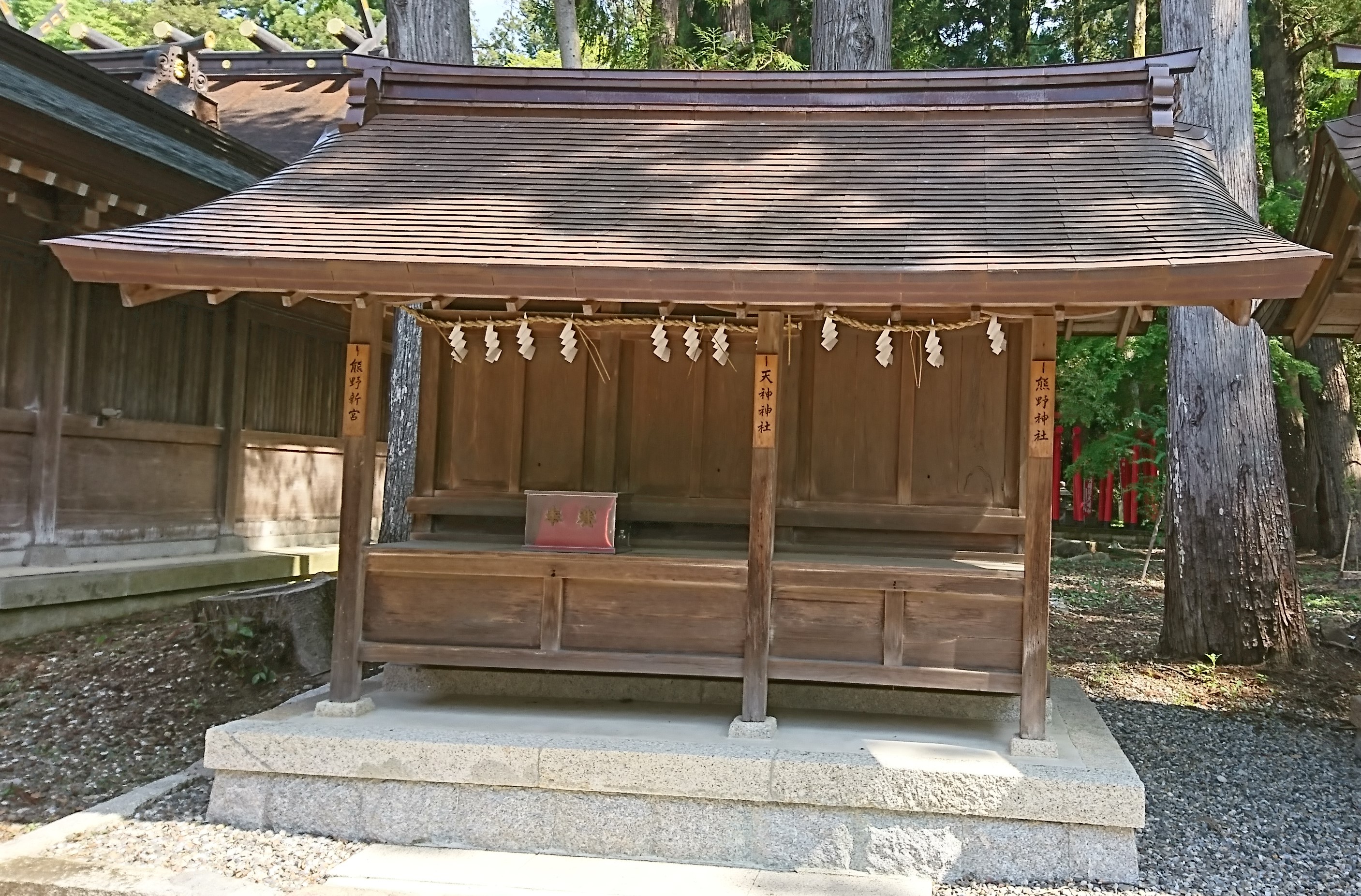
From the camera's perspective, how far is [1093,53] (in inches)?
871

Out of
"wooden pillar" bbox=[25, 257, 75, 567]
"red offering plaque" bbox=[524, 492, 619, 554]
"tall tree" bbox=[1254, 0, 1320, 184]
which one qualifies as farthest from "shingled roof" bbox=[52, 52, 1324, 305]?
"tall tree" bbox=[1254, 0, 1320, 184]

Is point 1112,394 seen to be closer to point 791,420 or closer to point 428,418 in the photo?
point 791,420

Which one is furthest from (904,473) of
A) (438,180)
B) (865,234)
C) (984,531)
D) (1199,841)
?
(438,180)

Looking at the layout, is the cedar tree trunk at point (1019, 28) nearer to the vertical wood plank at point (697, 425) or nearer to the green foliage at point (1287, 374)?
the green foliage at point (1287, 374)

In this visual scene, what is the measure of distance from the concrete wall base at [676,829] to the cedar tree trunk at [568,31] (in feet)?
40.3

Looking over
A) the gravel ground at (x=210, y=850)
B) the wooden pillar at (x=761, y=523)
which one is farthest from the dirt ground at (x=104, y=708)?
the wooden pillar at (x=761, y=523)

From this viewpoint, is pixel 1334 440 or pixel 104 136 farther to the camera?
pixel 1334 440

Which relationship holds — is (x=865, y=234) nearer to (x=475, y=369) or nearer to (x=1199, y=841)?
(x=475, y=369)

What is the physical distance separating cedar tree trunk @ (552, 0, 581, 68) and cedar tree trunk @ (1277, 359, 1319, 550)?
509 inches

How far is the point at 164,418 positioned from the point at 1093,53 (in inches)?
802

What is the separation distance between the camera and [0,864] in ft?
15.9

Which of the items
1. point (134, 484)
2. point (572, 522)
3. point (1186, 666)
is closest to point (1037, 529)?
point (572, 522)

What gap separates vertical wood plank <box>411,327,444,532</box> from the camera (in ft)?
23.9

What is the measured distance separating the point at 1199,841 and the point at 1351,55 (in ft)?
16.9
